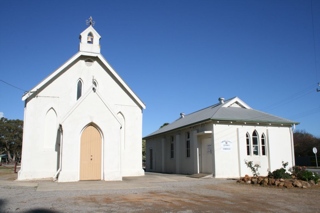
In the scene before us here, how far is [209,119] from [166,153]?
9784mm

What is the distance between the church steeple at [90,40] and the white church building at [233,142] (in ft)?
31.0

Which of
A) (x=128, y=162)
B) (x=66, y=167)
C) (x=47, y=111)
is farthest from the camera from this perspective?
(x=128, y=162)

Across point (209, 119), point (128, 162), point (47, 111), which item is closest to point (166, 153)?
point (128, 162)

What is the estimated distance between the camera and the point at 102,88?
23203 mm

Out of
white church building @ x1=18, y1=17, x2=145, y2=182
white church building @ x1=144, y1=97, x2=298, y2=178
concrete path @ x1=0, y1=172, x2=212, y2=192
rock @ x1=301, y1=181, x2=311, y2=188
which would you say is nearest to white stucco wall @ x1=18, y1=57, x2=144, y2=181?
white church building @ x1=18, y1=17, x2=145, y2=182

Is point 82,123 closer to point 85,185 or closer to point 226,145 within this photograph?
point 85,185

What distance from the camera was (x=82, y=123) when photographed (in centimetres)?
1767

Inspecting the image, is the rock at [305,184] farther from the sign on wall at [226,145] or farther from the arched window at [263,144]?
the arched window at [263,144]

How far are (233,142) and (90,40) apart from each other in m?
13.0

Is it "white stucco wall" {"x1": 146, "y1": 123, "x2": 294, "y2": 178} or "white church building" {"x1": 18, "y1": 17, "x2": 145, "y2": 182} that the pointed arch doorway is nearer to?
"white church building" {"x1": 18, "y1": 17, "x2": 145, "y2": 182}

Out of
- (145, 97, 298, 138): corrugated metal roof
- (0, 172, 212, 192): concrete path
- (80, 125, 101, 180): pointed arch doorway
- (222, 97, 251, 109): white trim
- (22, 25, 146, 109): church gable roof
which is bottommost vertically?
(0, 172, 212, 192): concrete path

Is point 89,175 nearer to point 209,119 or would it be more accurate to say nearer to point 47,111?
point 47,111

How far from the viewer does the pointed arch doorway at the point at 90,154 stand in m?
17.6

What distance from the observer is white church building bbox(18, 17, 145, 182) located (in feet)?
57.4
